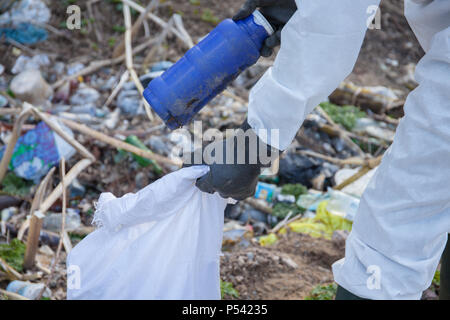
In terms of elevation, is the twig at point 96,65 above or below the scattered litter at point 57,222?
above

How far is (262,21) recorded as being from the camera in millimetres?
1613

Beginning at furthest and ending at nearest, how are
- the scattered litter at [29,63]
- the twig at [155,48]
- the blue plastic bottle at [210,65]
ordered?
the twig at [155,48], the scattered litter at [29,63], the blue plastic bottle at [210,65]

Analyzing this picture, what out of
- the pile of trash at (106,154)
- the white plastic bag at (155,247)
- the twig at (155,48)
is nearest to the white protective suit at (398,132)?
the white plastic bag at (155,247)

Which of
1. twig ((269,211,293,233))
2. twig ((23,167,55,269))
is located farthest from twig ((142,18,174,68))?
twig ((23,167,55,269))

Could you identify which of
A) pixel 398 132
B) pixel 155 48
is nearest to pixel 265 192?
pixel 155 48

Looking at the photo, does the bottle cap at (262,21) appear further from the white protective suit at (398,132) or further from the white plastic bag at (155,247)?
the white plastic bag at (155,247)

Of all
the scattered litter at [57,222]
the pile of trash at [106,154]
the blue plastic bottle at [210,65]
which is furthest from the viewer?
the scattered litter at [57,222]

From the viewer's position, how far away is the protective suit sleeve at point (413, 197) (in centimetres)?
137

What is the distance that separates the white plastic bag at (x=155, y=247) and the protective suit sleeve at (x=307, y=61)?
32cm

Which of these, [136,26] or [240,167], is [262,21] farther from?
[136,26]

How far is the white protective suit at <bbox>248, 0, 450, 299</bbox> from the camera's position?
1322mm

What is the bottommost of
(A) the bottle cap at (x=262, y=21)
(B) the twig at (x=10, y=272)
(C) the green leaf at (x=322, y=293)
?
(C) the green leaf at (x=322, y=293)
